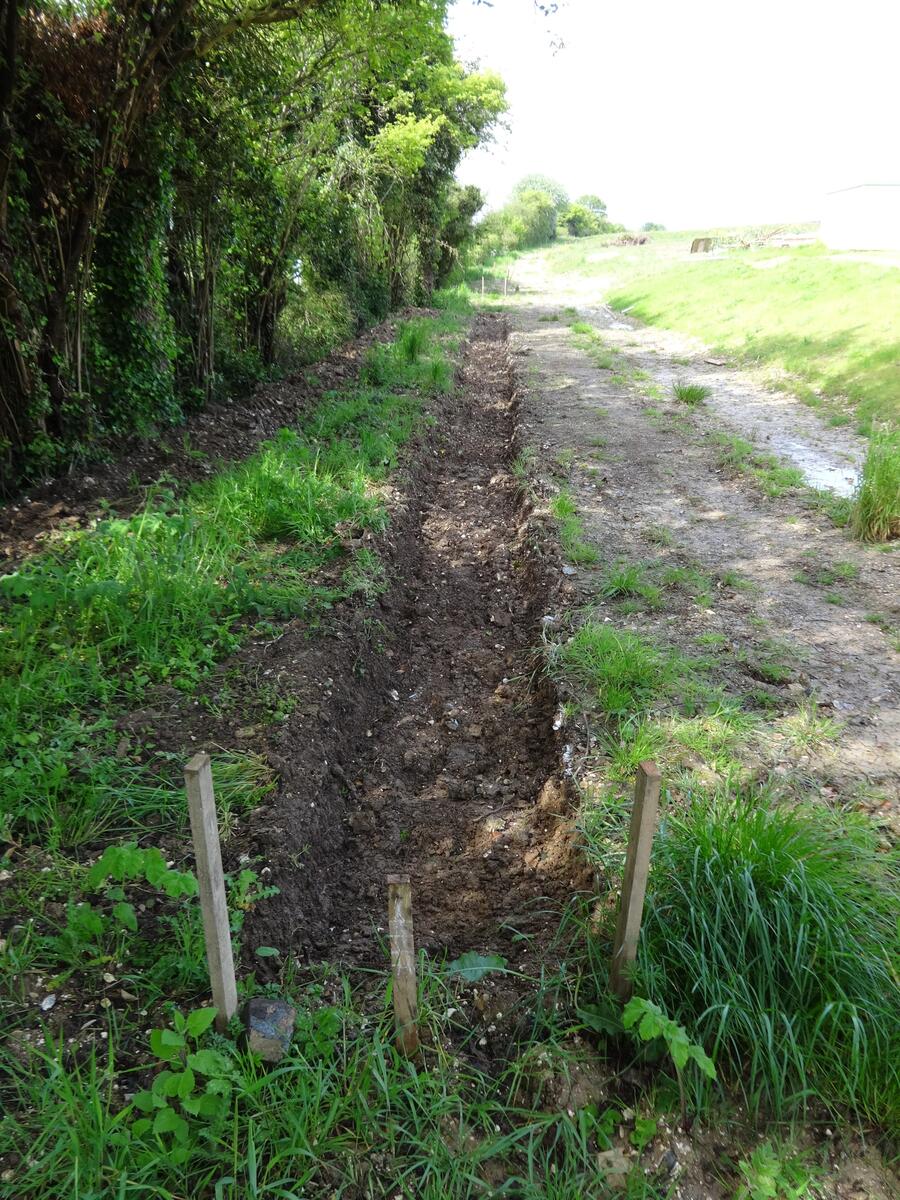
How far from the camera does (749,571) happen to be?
16.7 feet

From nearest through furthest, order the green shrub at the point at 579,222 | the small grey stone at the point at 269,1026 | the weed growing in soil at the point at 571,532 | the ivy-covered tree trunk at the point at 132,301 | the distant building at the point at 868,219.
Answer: the small grey stone at the point at 269,1026, the weed growing in soil at the point at 571,532, the ivy-covered tree trunk at the point at 132,301, the distant building at the point at 868,219, the green shrub at the point at 579,222

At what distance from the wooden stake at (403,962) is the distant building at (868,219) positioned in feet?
102

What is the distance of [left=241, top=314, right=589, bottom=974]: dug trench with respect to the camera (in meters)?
2.59

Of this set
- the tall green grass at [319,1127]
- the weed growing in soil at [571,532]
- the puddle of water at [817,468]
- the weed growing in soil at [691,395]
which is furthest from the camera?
the weed growing in soil at [691,395]

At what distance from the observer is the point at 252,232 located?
8.11 meters

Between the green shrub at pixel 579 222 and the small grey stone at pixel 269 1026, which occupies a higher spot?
the green shrub at pixel 579 222

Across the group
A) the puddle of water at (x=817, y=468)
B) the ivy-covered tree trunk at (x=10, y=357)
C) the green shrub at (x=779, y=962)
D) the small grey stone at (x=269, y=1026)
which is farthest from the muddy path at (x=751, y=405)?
the ivy-covered tree trunk at (x=10, y=357)

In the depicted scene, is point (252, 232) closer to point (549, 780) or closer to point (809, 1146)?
point (549, 780)

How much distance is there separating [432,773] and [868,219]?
3262 centimetres

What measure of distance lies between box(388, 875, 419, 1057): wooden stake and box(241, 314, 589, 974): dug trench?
501 mm

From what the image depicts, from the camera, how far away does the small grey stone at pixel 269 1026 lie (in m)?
1.84

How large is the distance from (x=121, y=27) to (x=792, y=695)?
6.23 m

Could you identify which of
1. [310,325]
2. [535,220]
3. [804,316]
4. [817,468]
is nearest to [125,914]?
[817,468]

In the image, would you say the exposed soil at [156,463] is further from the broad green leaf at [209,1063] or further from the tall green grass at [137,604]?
the broad green leaf at [209,1063]
